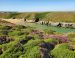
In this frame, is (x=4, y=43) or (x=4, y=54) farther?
(x=4, y=43)

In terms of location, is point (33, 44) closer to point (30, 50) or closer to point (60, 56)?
point (30, 50)

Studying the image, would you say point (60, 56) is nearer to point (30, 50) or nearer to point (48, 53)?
point (48, 53)

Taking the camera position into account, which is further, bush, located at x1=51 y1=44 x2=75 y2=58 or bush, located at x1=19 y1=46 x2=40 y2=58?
bush, located at x1=51 y1=44 x2=75 y2=58

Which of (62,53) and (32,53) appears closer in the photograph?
(32,53)

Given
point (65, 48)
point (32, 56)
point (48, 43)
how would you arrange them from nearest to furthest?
point (32, 56) → point (65, 48) → point (48, 43)

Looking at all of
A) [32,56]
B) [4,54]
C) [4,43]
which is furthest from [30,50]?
[4,43]

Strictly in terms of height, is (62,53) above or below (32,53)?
below

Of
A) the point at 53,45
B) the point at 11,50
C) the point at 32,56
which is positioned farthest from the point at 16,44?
the point at 53,45

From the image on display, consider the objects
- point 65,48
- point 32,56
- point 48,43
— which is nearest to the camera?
point 32,56

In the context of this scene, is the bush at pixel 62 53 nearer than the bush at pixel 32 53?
No
